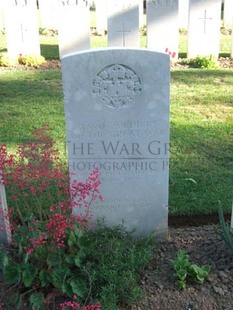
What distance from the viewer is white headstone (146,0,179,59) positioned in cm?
868

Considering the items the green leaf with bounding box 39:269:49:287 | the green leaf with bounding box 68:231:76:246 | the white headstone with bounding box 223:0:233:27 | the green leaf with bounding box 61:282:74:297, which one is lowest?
the green leaf with bounding box 61:282:74:297

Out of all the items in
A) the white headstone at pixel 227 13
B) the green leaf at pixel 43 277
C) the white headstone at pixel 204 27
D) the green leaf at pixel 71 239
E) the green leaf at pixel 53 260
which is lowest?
the green leaf at pixel 43 277

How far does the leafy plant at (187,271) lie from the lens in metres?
2.78

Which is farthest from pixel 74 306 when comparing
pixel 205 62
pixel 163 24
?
pixel 163 24

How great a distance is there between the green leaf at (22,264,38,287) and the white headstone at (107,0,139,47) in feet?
22.6

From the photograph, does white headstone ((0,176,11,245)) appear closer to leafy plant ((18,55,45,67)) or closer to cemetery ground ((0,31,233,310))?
cemetery ground ((0,31,233,310))

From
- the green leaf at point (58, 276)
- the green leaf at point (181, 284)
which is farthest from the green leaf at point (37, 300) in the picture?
the green leaf at point (181, 284)

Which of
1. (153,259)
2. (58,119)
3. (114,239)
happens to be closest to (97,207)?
(114,239)

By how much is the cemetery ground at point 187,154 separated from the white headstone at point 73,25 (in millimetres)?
513

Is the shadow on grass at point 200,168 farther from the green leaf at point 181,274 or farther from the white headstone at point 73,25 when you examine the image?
the white headstone at point 73,25

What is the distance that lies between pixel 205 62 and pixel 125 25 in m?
1.72

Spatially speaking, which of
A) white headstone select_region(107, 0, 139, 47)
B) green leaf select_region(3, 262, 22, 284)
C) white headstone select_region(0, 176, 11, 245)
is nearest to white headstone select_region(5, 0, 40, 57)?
white headstone select_region(107, 0, 139, 47)

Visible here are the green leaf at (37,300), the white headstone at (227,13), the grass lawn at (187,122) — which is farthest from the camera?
the white headstone at (227,13)

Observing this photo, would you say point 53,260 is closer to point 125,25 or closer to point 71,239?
point 71,239
